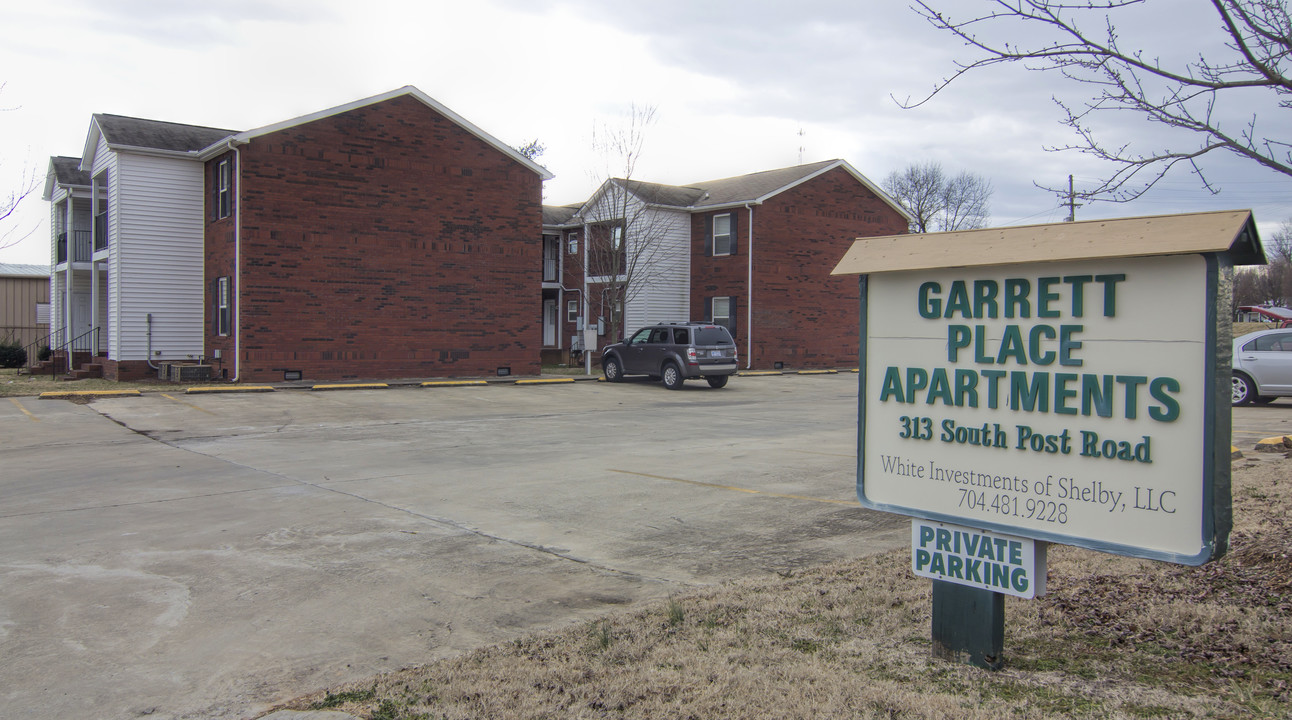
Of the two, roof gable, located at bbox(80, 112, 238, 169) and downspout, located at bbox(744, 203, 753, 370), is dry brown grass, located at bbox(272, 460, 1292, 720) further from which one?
downspout, located at bbox(744, 203, 753, 370)

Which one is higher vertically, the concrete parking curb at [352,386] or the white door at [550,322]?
the white door at [550,322]

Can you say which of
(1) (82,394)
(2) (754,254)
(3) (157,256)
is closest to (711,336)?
(2) (754,254)

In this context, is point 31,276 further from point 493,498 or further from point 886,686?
point 886,686

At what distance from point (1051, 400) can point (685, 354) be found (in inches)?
847

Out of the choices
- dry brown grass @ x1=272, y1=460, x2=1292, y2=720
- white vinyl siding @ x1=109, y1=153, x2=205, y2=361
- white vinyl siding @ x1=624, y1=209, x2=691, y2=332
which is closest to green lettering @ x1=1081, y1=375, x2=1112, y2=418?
dry brown grass @ x1=272, y1=460, x2=1292, y2=720

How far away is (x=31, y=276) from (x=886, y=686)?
5353 centimetres

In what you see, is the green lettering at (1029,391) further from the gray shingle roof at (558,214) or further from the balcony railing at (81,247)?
the gray shingle roof at (558,214)

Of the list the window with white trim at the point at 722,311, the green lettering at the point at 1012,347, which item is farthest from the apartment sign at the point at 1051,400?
the window with white trim at the point at 722,311

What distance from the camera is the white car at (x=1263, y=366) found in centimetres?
1822

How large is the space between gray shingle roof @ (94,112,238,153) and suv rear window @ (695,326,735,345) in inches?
645

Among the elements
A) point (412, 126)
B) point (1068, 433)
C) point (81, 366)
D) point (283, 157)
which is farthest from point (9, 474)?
point (81, 366)

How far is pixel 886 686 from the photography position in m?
3.85

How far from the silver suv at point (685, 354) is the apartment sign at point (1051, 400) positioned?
2075 cm

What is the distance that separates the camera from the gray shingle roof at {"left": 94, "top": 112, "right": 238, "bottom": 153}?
2628 centimetres
